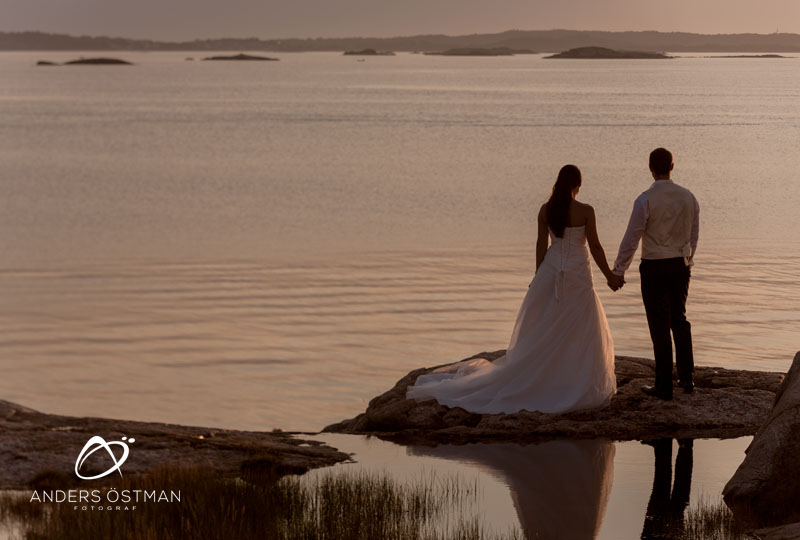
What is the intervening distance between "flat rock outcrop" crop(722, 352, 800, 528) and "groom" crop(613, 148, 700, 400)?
2.32 m

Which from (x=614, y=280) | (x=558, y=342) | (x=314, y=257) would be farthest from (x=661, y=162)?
(x=314, y=257)

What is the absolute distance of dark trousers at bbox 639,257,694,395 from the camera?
37.9 ft

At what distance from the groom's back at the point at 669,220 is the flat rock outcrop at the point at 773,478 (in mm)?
2461

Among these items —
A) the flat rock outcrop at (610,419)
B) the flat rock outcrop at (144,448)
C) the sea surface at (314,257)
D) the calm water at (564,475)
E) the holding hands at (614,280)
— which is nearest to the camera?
the calm water at (564,475)

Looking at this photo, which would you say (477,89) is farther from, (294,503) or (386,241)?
(294,503)

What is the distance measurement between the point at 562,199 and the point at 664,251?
1062mm

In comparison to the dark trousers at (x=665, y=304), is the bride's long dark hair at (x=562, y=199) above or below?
above

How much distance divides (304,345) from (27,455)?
9613mm

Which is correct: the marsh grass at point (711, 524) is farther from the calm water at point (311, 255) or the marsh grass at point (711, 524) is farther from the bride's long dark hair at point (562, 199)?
the calm water at point (311, 255)

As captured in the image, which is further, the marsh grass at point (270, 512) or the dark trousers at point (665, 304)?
the dark trousers at point (665, 304)

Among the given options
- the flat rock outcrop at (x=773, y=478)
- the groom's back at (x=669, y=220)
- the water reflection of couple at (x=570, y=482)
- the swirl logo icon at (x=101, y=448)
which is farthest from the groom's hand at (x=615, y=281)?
the swirl logo icon at (x=101, y=448)

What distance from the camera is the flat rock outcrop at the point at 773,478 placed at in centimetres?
897

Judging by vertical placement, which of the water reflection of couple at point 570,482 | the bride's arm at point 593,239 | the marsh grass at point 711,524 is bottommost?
the marsh grass at point 711,524

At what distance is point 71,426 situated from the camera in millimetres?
11227
